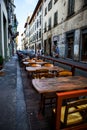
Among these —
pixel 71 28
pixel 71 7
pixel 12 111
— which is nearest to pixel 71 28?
pixel 71 28

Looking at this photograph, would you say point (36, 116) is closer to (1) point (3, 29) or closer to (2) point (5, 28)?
(1) point (3, 29)

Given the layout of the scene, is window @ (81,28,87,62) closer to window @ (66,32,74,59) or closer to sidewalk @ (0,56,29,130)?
window @ (66,32,74,59)

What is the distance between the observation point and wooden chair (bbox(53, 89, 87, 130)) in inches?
82.4

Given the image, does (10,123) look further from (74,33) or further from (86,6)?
(74,33)

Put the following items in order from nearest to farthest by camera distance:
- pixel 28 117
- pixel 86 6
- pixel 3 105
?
pixel 28 117
pixel 3 105
pixel 86 6

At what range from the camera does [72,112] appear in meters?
2.18

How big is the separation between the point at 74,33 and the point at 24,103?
1173 cm

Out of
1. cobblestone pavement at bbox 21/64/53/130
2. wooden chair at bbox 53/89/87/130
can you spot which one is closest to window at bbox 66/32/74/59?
cobblestone pavement at bbox 21/64/53/130

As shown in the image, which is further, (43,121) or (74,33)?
(74,33)

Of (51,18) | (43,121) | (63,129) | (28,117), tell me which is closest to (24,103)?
(28,117)

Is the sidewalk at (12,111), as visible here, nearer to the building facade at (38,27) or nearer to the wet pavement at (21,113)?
the wet pavement at (21,113)

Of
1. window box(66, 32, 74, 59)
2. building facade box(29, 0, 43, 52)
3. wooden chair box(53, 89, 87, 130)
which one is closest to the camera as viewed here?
wooden chair box(53, 89, 87, 130)

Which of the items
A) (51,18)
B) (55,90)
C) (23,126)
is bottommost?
(23,126)

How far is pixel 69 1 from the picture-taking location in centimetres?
1596
